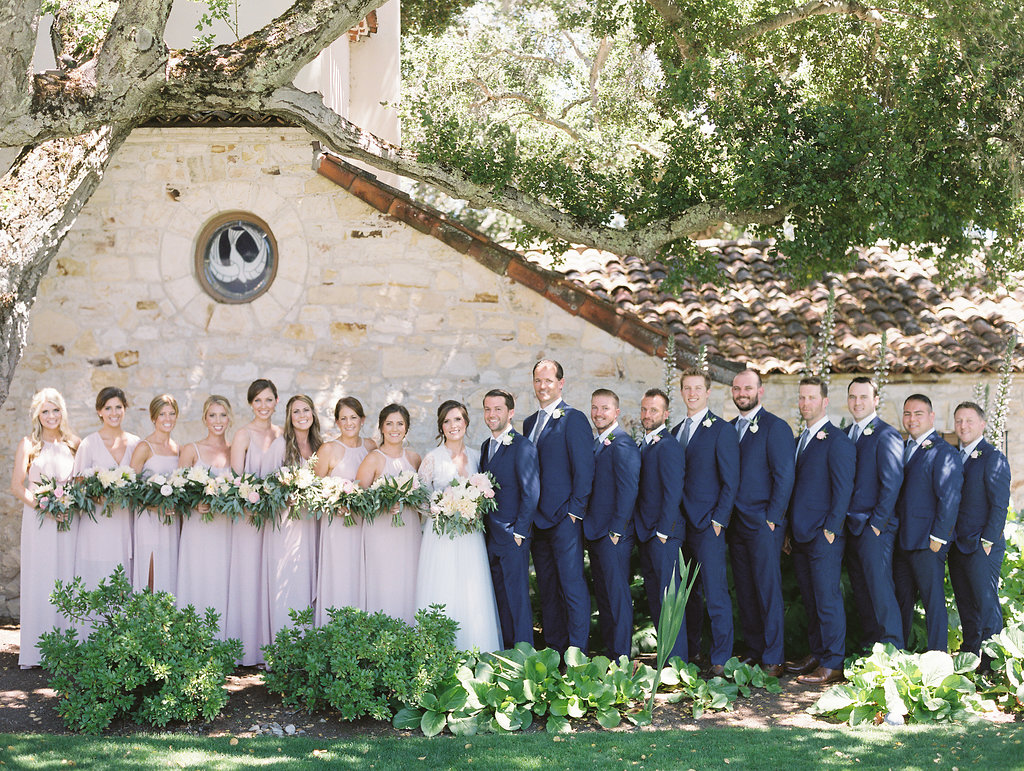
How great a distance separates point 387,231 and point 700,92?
3.02 metres

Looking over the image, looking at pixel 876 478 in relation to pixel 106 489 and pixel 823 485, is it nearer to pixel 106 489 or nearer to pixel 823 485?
pixel 823 485

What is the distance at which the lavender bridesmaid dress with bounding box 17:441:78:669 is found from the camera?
24.0ft

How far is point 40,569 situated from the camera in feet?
24.1

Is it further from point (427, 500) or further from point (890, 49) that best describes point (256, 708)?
point (890, 49)

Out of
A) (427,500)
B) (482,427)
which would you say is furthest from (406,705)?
(482,427)

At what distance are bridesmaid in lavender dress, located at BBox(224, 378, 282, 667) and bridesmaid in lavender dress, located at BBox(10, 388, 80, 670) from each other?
45.3 inches

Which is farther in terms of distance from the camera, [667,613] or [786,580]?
[786,580]

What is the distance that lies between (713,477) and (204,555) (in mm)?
3601

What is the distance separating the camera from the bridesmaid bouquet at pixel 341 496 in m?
6.78

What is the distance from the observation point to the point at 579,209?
29.0ft

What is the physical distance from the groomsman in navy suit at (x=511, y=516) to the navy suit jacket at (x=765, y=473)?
1407 millimetres

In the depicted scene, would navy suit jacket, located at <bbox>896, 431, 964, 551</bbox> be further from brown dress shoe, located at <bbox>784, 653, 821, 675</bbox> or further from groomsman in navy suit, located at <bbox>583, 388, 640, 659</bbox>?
groomsman in navy suit, located at <bbox>583, 388, 640, 659</bbox>

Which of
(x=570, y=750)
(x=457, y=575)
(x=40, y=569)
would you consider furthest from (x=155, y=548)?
(x=570, y=750)

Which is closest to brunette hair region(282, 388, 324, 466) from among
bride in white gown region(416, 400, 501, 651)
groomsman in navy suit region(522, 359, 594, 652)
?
bride in white gown region(416, 400, 501, 651)
